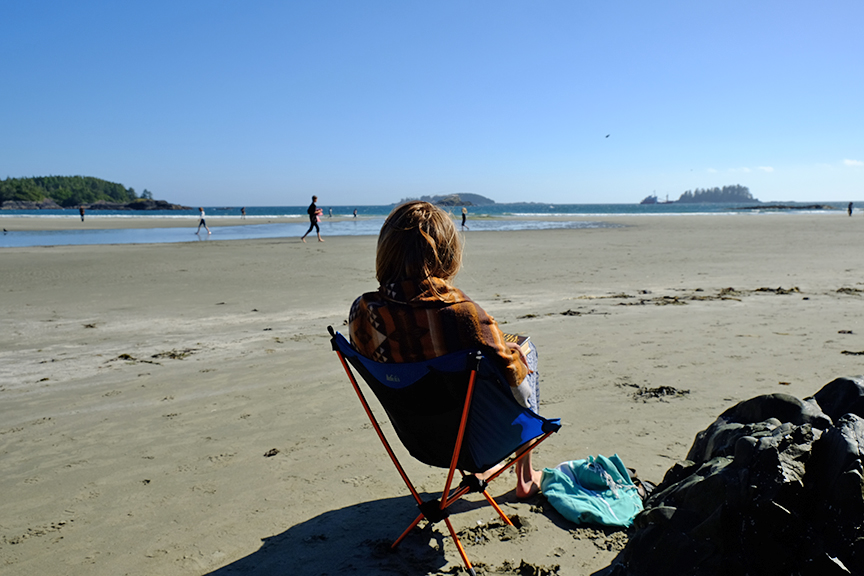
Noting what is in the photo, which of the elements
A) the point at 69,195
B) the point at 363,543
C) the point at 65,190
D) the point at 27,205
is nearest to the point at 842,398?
the point at 363,543

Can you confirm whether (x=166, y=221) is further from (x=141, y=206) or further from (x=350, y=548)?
(x=141, y=206)

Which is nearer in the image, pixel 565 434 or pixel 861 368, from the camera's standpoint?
pixel 565 434

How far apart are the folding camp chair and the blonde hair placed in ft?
1.17

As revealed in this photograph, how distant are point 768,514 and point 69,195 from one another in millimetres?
148160

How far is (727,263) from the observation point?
12.7 metres

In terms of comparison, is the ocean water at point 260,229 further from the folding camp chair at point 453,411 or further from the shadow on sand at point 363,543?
the shadow on sand at point 363,543

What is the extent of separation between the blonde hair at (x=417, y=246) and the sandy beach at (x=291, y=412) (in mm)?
1233

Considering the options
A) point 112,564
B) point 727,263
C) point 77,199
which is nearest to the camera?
point 112,564

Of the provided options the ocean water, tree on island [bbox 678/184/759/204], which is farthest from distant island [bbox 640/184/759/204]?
the ocean water

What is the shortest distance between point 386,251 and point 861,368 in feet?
14.1

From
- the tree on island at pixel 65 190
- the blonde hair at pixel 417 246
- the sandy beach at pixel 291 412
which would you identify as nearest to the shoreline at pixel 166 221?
the sandy beach at pixel 291 412

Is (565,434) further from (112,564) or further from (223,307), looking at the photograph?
(223,307)

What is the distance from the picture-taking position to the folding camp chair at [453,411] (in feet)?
6.88

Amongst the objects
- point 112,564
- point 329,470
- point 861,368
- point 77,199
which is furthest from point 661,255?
point 77,199
